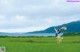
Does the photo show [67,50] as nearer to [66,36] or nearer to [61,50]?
[61,50]

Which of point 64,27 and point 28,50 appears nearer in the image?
point 28,50

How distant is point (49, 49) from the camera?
8.71 meters

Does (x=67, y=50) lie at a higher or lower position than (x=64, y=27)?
lower

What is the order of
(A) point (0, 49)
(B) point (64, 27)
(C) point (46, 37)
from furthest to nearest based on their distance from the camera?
(C) point (46, 37) < (B) point (64, 27) < (A) point (0, 49)

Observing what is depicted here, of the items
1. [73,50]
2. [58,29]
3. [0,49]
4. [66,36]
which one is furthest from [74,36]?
[0,49]

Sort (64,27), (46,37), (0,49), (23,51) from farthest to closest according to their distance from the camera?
1. (46,37)
2. (64,27)
3. (23,51)
4. (0,49)

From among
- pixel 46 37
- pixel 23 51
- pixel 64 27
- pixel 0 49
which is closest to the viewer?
pixel 0 49

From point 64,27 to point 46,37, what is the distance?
4.42m

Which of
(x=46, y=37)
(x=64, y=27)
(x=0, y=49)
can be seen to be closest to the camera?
(x=0, y=49)

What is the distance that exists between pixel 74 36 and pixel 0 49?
12.1m

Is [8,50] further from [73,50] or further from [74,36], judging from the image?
[74,36]

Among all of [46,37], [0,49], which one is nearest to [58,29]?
[46,37]

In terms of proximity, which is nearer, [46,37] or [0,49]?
[0,49]

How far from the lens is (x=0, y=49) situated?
5512mm
